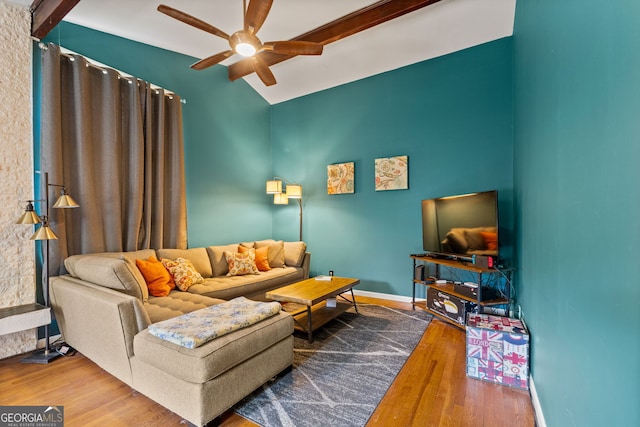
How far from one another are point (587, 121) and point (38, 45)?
411 centimetres

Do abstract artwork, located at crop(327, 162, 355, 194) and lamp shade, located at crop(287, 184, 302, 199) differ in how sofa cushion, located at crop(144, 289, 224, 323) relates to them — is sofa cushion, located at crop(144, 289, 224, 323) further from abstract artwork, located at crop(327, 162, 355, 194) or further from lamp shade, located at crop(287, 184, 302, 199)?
abstract artwork, located at crop(327, 162, 355, 194)

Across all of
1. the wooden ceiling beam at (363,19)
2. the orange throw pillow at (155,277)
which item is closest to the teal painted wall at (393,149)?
the wooden ceiling beam at (363,19)

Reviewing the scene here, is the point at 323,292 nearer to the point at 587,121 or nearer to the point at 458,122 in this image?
the point at 587,121

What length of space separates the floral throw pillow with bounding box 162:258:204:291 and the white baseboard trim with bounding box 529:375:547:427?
122 inches

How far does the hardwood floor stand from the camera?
1.69 meters

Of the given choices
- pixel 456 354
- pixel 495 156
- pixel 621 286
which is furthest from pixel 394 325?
pixel 621 286

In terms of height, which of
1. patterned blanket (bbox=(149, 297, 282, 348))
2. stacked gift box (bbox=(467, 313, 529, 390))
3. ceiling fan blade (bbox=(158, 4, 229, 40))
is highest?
ceiling fan blade (bbox=(158, 4, 229, 40))

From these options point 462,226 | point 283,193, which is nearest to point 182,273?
point 283,193

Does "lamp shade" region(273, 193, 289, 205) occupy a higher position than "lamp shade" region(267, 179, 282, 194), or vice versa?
"lamp shade" region(267, 179, 282, 194)

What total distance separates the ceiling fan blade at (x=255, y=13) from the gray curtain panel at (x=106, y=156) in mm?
1796

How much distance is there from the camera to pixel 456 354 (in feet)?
8.13

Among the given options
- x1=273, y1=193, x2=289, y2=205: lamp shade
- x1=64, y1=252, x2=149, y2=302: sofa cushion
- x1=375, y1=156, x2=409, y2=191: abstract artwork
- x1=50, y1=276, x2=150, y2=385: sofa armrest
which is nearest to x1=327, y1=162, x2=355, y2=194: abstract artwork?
x1=375, y1=156, x2=409, y2=191: abstract artwork

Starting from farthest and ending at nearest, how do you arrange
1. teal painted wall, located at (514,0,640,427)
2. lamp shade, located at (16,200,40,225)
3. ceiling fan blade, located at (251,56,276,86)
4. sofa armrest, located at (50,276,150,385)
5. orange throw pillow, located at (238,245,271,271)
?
orange throw pillow, located at (238,245,271,271)
ceiling fan blade, located at (251,56,276,86)
lamp shade, located at (16,200,40,225)
sofa armrest, located at (50,276,150,385)
teal painted wall, located at (514,0,640,427)

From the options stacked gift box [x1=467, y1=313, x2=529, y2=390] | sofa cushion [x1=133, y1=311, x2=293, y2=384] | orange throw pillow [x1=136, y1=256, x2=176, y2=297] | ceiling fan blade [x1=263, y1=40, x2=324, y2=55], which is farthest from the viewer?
orange throw pillow [x1=136, y1=256, x2=176, y2=297]
